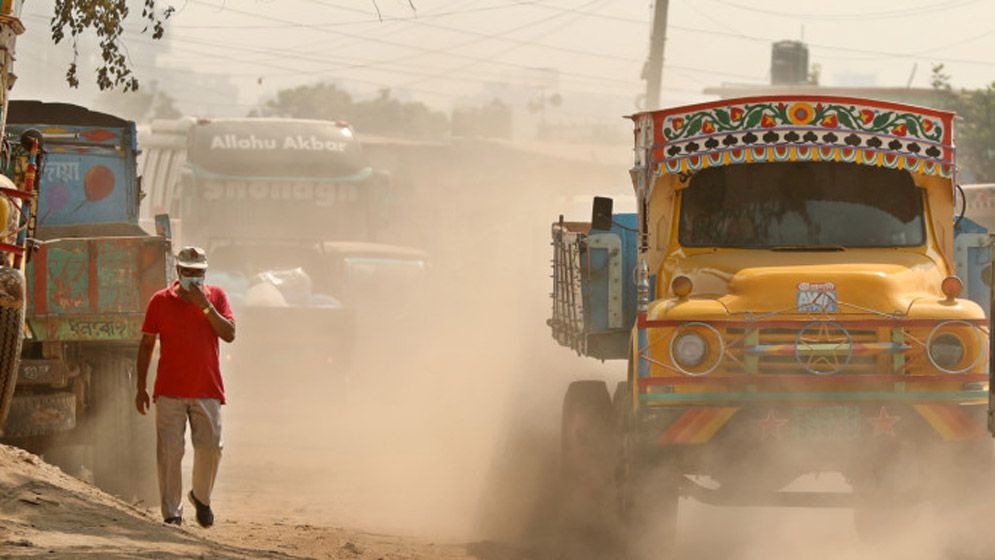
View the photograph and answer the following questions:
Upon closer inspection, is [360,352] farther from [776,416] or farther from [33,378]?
[776,416]

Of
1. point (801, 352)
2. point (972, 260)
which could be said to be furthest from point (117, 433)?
point (972, 260)

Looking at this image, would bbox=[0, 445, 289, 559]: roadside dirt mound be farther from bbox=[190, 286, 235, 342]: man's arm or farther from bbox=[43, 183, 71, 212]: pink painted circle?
bbox=[43, 183, 71, 212]: pink painted circle

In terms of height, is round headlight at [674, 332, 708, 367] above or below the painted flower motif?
below

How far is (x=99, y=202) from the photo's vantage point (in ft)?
54.6

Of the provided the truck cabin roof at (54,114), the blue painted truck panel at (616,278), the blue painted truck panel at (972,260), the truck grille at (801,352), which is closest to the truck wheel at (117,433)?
the truck cabin roof at (54,114)

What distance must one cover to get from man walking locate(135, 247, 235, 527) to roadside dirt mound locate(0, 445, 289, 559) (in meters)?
0.42

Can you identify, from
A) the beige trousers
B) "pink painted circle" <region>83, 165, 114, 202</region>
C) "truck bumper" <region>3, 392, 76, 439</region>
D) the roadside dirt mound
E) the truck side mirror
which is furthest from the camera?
"pink painted circle" <region>83, 165, 114, 202</region>

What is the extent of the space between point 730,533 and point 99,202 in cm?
643

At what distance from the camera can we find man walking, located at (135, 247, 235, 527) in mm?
11258

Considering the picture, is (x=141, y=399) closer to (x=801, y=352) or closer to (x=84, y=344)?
(x=84, y=344)

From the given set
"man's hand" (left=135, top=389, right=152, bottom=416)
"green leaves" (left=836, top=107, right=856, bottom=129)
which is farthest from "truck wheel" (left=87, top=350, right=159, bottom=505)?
"green leaves" (left=836, top=107, right=856, bottom=129)

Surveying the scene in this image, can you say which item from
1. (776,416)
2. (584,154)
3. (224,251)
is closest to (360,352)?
(224,251)

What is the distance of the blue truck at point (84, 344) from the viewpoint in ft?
44.8

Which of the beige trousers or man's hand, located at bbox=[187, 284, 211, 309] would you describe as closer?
man's hand, located at bbox=[187, 284, 211, 309]
